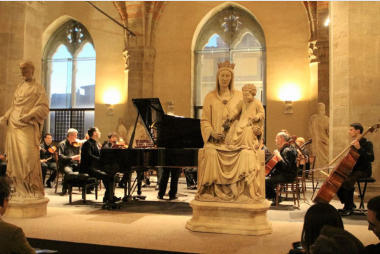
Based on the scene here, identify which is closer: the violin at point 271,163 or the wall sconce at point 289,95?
the violin at point 271,163

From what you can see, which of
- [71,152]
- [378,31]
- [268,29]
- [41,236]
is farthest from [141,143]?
[268,29]

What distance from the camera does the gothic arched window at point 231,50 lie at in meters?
14.9

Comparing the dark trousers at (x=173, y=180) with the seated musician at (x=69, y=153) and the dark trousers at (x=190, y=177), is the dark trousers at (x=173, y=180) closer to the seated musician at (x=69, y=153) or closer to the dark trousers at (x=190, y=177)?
the seated musician at (x=69, y=153)

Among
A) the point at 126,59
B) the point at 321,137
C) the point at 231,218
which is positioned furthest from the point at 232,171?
the point at 126,59

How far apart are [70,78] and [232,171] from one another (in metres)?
13.1

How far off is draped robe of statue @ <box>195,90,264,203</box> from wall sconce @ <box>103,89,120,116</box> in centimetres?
1054

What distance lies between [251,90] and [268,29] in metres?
9.34

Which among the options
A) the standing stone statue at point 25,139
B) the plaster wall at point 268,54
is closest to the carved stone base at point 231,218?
the standing stone statue at point 25,139

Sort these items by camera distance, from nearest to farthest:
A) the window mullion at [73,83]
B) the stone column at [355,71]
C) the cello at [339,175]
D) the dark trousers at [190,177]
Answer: the cello at [339,175]
the stone column at [355,71]
the dark trousers at [190,177]
the window mullion at [73,83]

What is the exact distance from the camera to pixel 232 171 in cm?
520

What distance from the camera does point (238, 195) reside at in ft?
17.2

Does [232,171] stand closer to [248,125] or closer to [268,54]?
[248,125]

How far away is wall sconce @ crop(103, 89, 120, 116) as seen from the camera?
51.2 ft

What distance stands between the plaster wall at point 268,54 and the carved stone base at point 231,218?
Answer: 8.87 metres
